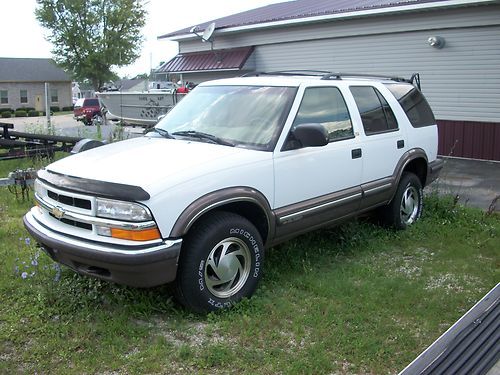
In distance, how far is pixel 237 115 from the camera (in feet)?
15.9

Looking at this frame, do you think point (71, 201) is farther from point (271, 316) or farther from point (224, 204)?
point (271, 316)

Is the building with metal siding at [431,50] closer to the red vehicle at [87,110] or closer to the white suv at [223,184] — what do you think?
the white suv at [223,184]

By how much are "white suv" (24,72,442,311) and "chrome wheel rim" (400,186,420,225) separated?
43cm

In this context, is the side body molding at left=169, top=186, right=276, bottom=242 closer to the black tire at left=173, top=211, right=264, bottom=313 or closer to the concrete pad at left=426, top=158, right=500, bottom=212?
the black tire at left=173, top=211, right=264, bottom=313

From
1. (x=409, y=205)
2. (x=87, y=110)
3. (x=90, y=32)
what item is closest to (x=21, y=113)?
(x=90, y=32)

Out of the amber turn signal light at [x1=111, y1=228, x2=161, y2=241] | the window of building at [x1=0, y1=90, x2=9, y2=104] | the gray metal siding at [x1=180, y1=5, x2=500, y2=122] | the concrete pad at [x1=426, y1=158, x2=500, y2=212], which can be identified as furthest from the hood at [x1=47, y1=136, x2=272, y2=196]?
the window of building at [x1=0, y1=90, x2=9, y2=104]

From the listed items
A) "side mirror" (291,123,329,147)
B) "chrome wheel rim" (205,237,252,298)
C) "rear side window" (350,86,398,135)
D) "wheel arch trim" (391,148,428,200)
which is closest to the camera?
"chrome wheel rim" (205,237,252,298)

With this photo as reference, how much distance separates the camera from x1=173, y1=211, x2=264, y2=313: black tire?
3.88m

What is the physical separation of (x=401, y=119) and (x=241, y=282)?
3.07 metres

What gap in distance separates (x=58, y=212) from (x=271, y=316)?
178cm

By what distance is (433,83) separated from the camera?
12328 millimetres

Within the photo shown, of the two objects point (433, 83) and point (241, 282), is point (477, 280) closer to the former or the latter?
point (241, 282)

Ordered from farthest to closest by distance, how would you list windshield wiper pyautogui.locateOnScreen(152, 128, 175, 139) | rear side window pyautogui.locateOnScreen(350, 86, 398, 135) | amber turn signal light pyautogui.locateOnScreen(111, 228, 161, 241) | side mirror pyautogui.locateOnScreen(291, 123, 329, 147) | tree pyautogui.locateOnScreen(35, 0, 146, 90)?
tree pyautogui.locateOnScreen(35, 0, 146, 90)
rear side window pyautogui.locateOnScreen(350, 86, 398, 135)
windshield wiper pyautogui.locateOnScreen(152, 128, 175, 139)
side mirror pyautogui.locateOnScreen(291, 123, 329, 147)
amber turn signal light pyautogui.locateOnScreen(111, 228, 161, 241)

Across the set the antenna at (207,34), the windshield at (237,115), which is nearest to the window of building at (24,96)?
the antenna at (207,34)
